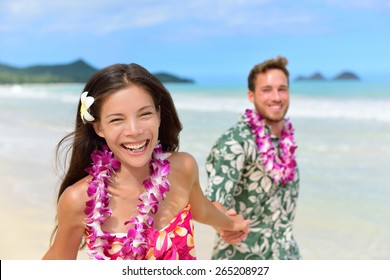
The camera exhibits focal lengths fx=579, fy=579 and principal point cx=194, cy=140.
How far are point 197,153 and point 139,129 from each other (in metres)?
6.35

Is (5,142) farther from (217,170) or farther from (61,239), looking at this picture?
(61,239)

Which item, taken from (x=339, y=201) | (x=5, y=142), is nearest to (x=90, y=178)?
(x=339, y=201)

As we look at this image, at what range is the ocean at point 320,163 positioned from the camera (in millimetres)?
5402

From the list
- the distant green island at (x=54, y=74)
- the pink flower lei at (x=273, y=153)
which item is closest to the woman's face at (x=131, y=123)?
the pink flower lei at (x=273, y=153)

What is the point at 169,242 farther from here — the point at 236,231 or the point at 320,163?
the point at 320,163

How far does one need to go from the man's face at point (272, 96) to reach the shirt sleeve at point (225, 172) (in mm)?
365

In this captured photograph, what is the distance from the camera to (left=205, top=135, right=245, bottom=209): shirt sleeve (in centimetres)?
362

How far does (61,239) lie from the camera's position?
2303mm

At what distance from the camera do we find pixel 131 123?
221 centimetres

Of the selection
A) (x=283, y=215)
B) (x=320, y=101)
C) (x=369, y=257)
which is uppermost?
(x=320, y=101)

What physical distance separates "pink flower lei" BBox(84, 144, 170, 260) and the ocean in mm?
515

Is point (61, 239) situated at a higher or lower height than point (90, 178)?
lower

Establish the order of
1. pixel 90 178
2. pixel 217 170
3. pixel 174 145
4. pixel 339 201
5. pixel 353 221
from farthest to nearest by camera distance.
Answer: pixel 339 201 → pixel 353 221 → pixel 217 170 → pixel 174 145 → pixel 90 178

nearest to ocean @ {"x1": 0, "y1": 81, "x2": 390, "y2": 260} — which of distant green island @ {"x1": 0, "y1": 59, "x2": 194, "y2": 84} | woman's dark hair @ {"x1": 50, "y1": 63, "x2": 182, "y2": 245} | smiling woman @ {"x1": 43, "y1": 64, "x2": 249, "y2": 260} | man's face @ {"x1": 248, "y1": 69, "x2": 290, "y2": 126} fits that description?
woman's dark hair @ {"x1": 50, "y1": 63, "x2": 182, "y2": 245}
